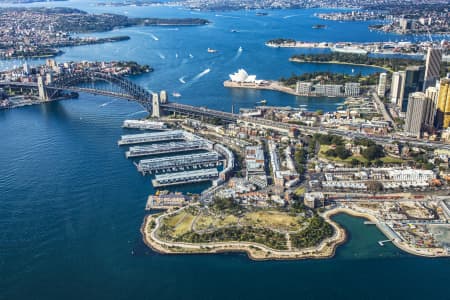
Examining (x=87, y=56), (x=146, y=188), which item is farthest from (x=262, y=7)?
(x=146, y=188)

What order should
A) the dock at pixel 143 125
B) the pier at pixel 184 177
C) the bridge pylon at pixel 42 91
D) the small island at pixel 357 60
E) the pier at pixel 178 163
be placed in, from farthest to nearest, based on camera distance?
the small island at pixel 357 60
the bridge pylon at pixel 42 91
the dock at pixel 143 125
the pier at pixel 178 163
the pier at pixel 184 177

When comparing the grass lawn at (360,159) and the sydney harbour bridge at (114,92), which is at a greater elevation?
the sydney harbour bridge at (114,92)

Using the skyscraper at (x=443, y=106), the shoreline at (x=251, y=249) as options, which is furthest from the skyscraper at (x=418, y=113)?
the shoreline at (x=251, y=249)

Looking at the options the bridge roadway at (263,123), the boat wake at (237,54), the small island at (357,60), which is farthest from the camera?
the boat wake at (237,54)

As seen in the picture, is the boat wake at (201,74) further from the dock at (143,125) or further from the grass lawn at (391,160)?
the grass lawn at (391,160)

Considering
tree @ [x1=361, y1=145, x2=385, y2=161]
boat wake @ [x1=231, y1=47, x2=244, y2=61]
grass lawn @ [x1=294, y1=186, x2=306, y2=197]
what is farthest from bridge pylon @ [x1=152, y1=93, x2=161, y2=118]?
boat wake @ [x1=231, y1=47, x2=244, y2=61]

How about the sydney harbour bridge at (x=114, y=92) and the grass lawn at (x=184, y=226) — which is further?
the sydney harbour bridge at (x=114, y=92)

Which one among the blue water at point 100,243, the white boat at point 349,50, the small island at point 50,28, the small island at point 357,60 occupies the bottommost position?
the blue water at point 100,243
